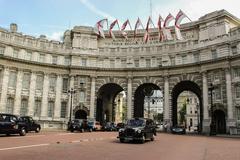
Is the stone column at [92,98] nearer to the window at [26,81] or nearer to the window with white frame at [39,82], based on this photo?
the window with white frame at [39,82]

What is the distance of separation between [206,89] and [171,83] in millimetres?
6744

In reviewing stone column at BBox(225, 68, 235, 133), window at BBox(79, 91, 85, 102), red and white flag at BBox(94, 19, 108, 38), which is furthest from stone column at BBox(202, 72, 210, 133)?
window at BBox(79, 91, 85, 102)

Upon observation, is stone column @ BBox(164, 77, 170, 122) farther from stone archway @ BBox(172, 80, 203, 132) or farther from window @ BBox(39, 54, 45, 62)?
window @ BBox(39, 54, 45, 62)

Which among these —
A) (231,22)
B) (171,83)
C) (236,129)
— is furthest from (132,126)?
(231,22)

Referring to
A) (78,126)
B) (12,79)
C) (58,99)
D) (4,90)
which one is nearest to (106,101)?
(58,99)

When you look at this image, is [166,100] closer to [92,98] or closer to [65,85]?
[92,98]

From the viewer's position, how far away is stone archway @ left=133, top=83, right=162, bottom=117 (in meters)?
53.9

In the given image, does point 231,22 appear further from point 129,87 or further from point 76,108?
point 76,108

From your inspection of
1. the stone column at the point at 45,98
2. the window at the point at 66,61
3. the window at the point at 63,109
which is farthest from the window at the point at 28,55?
the window at the point at 63,109

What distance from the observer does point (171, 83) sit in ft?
168

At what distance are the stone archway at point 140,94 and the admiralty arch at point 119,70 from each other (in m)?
0.20

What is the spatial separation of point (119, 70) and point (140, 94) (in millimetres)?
7266

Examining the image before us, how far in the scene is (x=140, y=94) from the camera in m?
56.5

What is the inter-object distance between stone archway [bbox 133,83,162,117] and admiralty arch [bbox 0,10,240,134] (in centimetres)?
20
